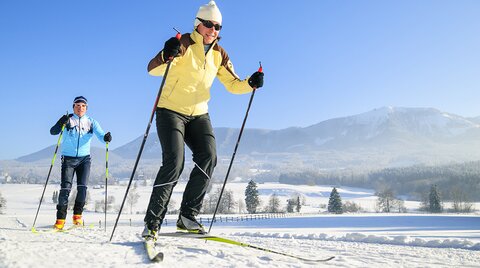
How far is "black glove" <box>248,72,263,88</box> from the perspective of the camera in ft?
15.9

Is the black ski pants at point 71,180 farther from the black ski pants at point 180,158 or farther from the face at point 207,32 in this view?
the face at point 207,32

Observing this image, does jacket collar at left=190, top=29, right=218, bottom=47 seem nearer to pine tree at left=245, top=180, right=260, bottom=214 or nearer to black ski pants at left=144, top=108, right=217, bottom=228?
black ski pants at left=144, top=108, right=217, bottom=228

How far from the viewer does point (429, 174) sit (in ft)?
456

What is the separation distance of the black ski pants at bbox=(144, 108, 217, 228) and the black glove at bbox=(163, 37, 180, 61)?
0.72 meters

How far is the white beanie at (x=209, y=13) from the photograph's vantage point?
4.42 metres

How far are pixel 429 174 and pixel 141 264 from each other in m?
158

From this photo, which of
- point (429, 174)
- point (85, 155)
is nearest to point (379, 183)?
point (429, 174)

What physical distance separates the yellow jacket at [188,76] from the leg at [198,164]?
0.25 metres

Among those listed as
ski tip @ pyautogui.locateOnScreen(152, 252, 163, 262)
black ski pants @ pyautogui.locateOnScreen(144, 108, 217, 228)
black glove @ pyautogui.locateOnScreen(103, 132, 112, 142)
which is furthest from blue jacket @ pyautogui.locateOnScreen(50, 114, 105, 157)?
ski tip @ pyautogui.locateOnScreen(152, 252, 163, 262)

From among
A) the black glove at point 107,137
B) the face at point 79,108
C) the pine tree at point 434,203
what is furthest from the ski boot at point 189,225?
→ the pine tree at point 434,203

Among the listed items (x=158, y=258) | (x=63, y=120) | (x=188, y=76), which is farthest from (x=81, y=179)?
(x=158, y=258)

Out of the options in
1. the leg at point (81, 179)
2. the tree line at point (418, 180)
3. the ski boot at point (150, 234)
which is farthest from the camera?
the tree line at point (418, 180)

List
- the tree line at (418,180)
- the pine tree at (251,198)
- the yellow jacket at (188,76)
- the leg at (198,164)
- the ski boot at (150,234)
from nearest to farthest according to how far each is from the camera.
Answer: the ski boot at (150,234) < the yellow jacket at (188,76) < the leg at (198,164) < the pine tree at (251,198) < the tree line at (418,180)

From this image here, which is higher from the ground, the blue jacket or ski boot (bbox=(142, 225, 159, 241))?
the blue jacket
